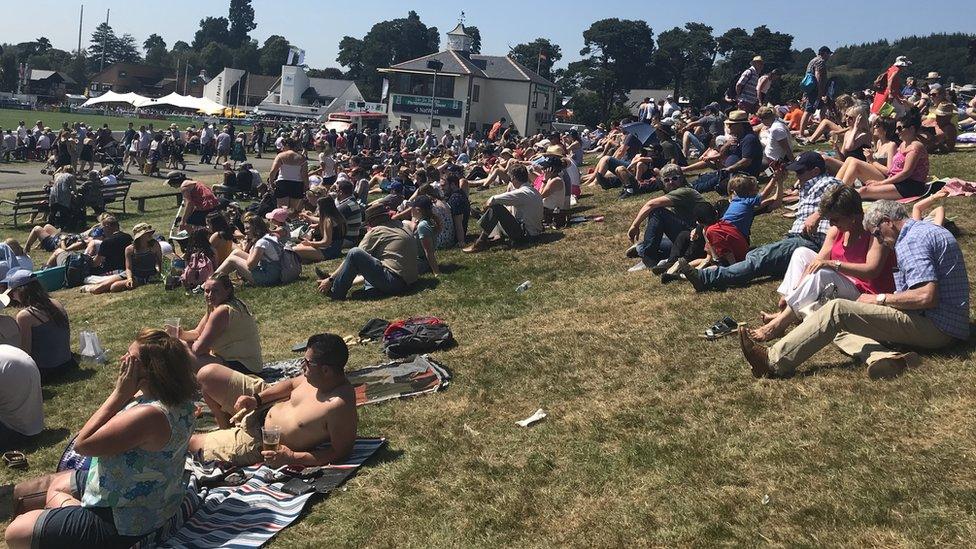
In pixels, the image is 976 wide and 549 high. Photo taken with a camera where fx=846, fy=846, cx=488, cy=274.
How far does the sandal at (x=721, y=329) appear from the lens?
292 inches

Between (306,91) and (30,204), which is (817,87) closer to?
(30,204)

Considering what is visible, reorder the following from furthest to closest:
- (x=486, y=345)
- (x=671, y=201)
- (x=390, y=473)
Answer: (x=671, y=201)
(x=486, y=345)
(x=390, y=473)

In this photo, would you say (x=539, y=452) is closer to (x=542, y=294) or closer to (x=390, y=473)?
(x=390, y=473)

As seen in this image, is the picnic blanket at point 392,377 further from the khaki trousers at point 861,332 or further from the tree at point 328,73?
the tree at point 328,73

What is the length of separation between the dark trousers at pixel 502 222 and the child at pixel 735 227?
362 cm

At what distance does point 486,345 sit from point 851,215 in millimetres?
3454

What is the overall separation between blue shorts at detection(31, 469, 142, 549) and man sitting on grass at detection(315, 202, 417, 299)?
6192mm

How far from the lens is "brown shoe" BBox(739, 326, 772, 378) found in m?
6.21

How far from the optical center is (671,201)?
9953mm

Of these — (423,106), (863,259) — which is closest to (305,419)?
(863,259)

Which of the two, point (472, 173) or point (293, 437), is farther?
point (472, 173)

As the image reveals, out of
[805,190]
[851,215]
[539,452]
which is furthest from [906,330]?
[805,190]

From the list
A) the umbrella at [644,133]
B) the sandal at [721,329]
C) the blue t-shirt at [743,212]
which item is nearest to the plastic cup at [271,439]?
the sandal at [721,329]

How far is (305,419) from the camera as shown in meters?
5.68
